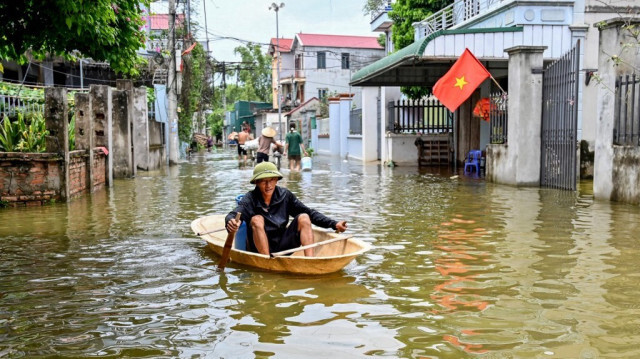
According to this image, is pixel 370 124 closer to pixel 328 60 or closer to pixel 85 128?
pixel 85 128

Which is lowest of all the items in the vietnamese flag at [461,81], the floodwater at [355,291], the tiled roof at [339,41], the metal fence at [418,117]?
the floodwater at [355,291]

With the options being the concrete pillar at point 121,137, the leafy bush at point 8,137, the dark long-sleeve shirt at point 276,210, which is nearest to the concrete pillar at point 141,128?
the concrete pillar at point 121,137

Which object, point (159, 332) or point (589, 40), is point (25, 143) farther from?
point (589, 40)

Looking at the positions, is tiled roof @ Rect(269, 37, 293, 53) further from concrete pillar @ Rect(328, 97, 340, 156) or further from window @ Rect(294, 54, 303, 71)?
concrete pillar @ Rect(328, 97, 340, 156)

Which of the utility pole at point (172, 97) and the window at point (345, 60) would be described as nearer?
the utility pole at point (172, 97)

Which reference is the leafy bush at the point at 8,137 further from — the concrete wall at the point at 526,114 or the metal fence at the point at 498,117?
the metal fence at the point at 498,117

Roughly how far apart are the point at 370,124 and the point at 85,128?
1643 cm

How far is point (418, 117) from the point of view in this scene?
27625 millimetres

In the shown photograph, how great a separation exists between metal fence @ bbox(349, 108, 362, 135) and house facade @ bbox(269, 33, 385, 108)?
2708 cm

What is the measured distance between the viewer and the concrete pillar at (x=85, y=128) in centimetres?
1588

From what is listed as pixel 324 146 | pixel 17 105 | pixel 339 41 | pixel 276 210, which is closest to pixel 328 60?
pixel 339 41

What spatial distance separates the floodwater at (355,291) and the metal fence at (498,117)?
5.67 m

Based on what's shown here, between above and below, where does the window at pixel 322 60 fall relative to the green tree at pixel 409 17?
above

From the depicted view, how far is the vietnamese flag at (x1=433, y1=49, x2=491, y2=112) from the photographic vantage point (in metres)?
16.8
